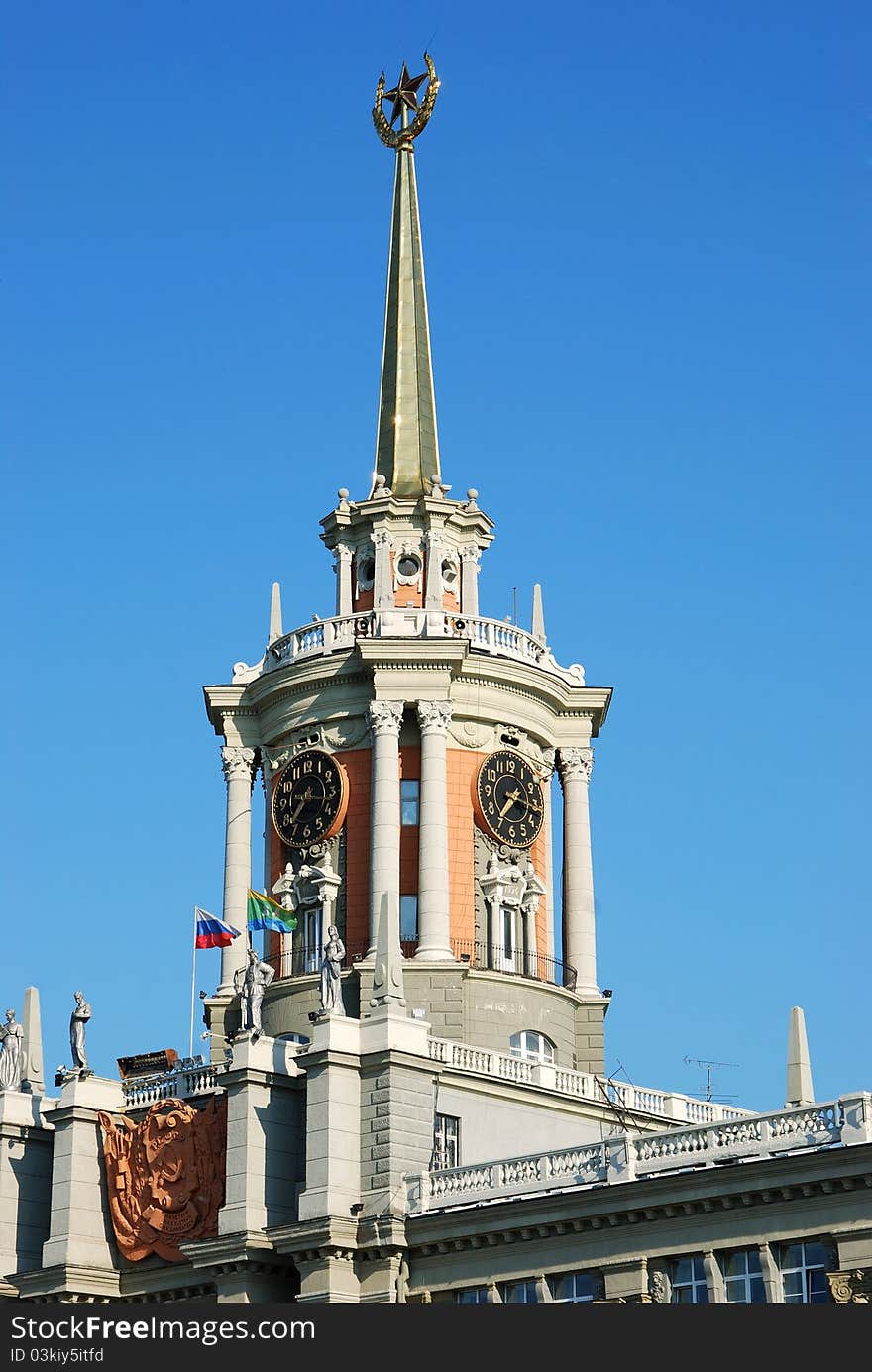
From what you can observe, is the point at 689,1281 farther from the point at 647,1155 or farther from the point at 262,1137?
the point at 262,1137

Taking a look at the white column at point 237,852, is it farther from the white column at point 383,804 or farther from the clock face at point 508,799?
the clock face at point 508,799

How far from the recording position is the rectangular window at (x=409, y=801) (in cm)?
7225

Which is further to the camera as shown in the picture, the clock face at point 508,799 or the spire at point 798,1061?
the clock face at point 508,799

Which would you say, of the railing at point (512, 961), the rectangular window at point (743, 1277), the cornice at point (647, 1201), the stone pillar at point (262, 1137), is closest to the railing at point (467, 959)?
the railing at point (512, 961)

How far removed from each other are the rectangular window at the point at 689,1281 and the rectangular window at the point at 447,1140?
9502mm

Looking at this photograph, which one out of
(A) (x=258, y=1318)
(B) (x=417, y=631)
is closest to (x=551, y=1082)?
(B) (x=417, y=631)

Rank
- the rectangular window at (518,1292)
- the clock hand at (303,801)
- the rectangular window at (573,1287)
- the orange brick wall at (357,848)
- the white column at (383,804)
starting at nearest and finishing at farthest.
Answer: the rectangular window at (573,1287), the rectangular window at (518,1292), the white column at (383,804), the orange brick wall at (357,848), the clock hand at (303,801)

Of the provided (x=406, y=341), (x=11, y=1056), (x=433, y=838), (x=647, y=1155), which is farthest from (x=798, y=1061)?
(x=406, y=341)

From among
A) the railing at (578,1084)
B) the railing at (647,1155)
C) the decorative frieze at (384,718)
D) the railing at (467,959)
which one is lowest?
the railing at (647,1155)

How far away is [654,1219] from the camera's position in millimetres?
52406

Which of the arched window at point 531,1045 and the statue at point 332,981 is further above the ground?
the arched window at point 531,1045

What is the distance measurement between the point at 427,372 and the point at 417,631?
12.2 m

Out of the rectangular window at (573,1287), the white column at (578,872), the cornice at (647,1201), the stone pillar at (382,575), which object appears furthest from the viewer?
the stone pillar at (382,575)

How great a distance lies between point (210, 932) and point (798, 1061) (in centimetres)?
1855
